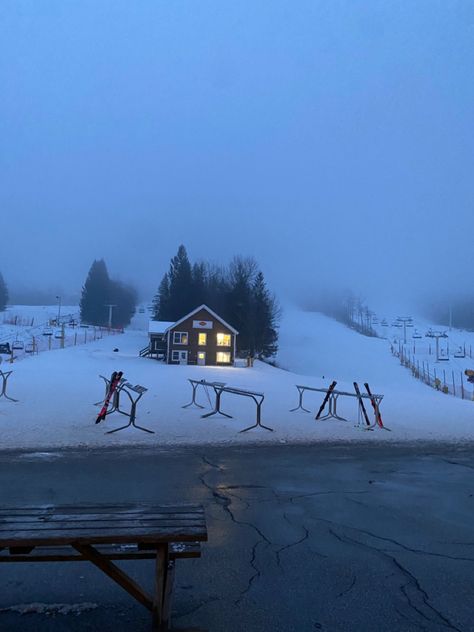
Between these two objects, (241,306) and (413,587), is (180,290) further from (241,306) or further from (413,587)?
(413,587)

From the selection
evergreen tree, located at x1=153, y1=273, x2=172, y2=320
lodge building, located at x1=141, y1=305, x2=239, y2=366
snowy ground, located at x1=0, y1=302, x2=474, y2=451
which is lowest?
snowy ground, located at x1=0, y1=302, x2=474, y2=451

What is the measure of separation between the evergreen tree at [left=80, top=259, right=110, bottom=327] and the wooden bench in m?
124

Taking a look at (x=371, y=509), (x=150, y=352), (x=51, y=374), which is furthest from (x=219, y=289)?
(x=371, y=509)

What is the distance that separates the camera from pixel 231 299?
2911 inches

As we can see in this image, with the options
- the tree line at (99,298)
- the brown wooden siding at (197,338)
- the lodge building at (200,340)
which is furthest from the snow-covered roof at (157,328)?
the tree line at (99,298)

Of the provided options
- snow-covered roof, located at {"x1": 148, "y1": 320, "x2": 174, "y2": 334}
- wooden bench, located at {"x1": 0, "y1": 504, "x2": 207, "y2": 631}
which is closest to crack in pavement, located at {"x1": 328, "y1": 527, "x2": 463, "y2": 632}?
wooden bench, located at {"x1": 0, "y1": 504, "x2": 207, "y2": 631}

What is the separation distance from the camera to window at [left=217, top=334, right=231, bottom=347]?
53.5 meters

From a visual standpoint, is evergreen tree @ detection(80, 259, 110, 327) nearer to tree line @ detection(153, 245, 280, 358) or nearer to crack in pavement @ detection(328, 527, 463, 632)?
tree line @ detection(153, 245, 280, 358)

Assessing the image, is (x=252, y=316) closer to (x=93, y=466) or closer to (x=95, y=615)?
(x=93, y=466)

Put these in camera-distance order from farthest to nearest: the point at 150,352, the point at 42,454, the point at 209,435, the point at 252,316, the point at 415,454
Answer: the point at 252,316
the point at 150,352
the point at 209,435
the point at 415,454
the point at 42,454

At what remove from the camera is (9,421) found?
13453 mm

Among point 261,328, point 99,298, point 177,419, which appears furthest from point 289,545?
point 99,298

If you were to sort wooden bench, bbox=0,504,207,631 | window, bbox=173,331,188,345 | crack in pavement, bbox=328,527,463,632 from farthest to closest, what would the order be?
window, bbox=173,331,188,345 < crack in pavement, bbox=328,527,463,632 < wooden bench, bbox=0,504,207,631

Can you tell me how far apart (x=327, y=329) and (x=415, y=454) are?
107172 millimetres
